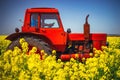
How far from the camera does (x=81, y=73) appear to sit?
602 cm

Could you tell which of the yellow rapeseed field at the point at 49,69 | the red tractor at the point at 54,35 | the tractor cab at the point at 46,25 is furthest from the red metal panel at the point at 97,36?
the yellow rapeseed field at the point at 49,69

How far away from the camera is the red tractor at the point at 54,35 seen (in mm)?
8789

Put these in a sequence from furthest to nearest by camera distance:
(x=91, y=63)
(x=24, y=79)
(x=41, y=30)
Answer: (x=41, y=30), (x=91, y=63), (x=24, y=79)

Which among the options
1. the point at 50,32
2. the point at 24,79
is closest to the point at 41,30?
the point at 50,32

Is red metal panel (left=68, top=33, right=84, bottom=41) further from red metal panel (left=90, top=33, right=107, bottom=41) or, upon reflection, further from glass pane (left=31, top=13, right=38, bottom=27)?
glass pane (left=31, top=13, right=38, bottom=27)

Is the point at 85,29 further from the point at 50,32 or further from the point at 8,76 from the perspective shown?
the point at 8,76

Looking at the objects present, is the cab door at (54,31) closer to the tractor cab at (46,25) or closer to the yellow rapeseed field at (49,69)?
the tractor cab at (46,25)

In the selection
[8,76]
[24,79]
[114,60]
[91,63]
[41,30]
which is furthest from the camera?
[41,30]

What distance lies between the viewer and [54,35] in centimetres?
912

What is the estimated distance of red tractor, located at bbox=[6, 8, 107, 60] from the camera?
879cm

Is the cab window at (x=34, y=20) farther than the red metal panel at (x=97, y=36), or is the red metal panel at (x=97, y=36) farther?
the red metal panel at (x=97, y=36)

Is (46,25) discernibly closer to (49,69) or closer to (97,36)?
(97,36)

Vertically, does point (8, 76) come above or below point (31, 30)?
below

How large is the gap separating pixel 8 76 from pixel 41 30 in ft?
10.7
